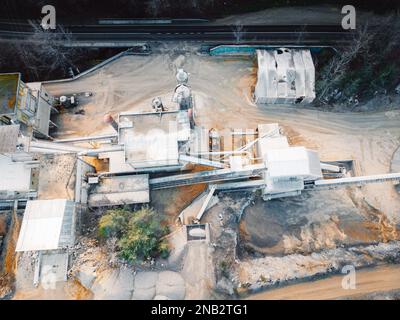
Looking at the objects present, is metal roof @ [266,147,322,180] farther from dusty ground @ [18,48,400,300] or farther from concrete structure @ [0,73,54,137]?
concrete structure @ [0,73,54,137]

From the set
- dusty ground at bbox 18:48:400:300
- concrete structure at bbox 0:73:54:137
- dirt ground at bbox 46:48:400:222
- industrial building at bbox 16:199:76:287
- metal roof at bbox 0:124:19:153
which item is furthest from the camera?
dirt ground at bbox 46:48:400:222

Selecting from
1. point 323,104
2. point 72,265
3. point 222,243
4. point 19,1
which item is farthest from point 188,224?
point 19,1

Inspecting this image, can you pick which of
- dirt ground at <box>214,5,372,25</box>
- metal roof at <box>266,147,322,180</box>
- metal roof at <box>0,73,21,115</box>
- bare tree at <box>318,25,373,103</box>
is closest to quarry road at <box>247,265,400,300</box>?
metal roof at <box>266,147,322,180</box>

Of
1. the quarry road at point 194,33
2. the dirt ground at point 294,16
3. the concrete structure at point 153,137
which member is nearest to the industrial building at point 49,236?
the concrete structure at point 153,137

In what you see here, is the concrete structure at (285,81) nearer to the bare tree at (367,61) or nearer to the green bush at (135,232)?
the bare tree at (367,61)

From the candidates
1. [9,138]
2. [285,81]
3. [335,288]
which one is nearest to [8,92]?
[9,138]

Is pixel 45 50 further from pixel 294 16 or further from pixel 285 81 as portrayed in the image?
pixel 294 16

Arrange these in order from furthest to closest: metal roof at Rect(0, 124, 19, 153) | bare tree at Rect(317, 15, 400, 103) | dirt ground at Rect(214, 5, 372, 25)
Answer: dirt ground at Rect(214, 5, 372, 25), bare tree at Rect(317, 15, 400, 103), metal roof at Rect(0, 124, 19, 153)
